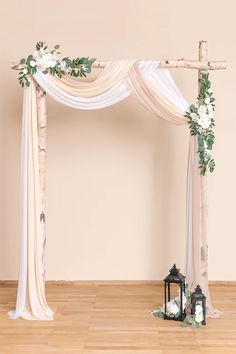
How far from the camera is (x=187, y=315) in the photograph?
419cm

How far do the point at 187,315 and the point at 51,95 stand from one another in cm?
195

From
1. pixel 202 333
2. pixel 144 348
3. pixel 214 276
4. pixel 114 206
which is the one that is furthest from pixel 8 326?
pixel 214 276

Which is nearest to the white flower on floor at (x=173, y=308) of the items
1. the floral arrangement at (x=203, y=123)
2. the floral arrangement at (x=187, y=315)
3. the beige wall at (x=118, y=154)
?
the floral arrangement at (x=187, y=315)

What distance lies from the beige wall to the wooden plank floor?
19.4 inches

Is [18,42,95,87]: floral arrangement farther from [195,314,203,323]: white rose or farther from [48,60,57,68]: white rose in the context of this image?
Answer: [195,314,203,323]: white rose

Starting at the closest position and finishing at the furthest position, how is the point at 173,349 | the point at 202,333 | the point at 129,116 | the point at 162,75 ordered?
the point at 173,349
the point at 202,333
the point at 162,75
the point at 129,116

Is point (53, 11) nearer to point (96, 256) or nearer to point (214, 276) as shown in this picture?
point (96, 256)

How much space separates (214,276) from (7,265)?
1.99 m

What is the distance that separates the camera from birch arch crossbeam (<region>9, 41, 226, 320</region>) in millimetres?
4227

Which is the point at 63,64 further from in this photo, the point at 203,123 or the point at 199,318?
the point at 199,318

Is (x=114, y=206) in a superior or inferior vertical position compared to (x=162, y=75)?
inferior

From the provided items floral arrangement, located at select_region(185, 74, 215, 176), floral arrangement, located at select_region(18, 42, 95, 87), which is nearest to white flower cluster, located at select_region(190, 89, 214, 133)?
floral arrangement, located at select_region(185, 74, 215, 176)

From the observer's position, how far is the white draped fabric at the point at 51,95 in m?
4.23

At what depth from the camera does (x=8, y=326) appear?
4020 millimetres
